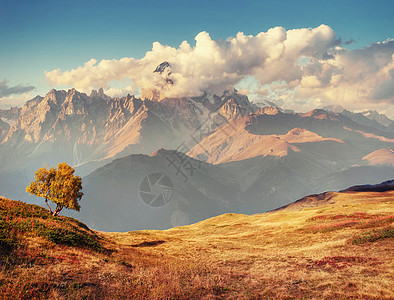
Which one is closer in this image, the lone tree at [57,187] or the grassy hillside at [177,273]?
the grassy hillside at [177,273]

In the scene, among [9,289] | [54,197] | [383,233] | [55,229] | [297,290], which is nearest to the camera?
[9,289]

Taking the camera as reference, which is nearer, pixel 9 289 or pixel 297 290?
pixel 9 289

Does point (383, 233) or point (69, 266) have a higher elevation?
point (69, 266)

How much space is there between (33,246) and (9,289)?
696cm

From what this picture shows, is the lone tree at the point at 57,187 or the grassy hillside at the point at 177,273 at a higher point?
the lone tree at the point at 57,187

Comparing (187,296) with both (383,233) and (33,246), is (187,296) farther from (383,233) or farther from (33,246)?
(383,233)

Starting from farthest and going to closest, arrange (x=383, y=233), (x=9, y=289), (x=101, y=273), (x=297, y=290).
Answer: (x=383, y=233)
(x=101, y=273)
(x=297, y=290)
(x=9, y=289)

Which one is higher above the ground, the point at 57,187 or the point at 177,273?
the point at 57,187

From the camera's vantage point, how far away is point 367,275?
18.3m

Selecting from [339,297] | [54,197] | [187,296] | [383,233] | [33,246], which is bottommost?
[383,233]

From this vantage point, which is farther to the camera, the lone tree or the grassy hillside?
the lone tree

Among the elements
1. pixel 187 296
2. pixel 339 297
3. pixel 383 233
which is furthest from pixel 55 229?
pixel 383 233

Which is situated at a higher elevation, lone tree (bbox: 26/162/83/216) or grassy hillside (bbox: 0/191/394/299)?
lone tree (bbox: 26/162/83/216)

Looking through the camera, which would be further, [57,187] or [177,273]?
[57,187]
